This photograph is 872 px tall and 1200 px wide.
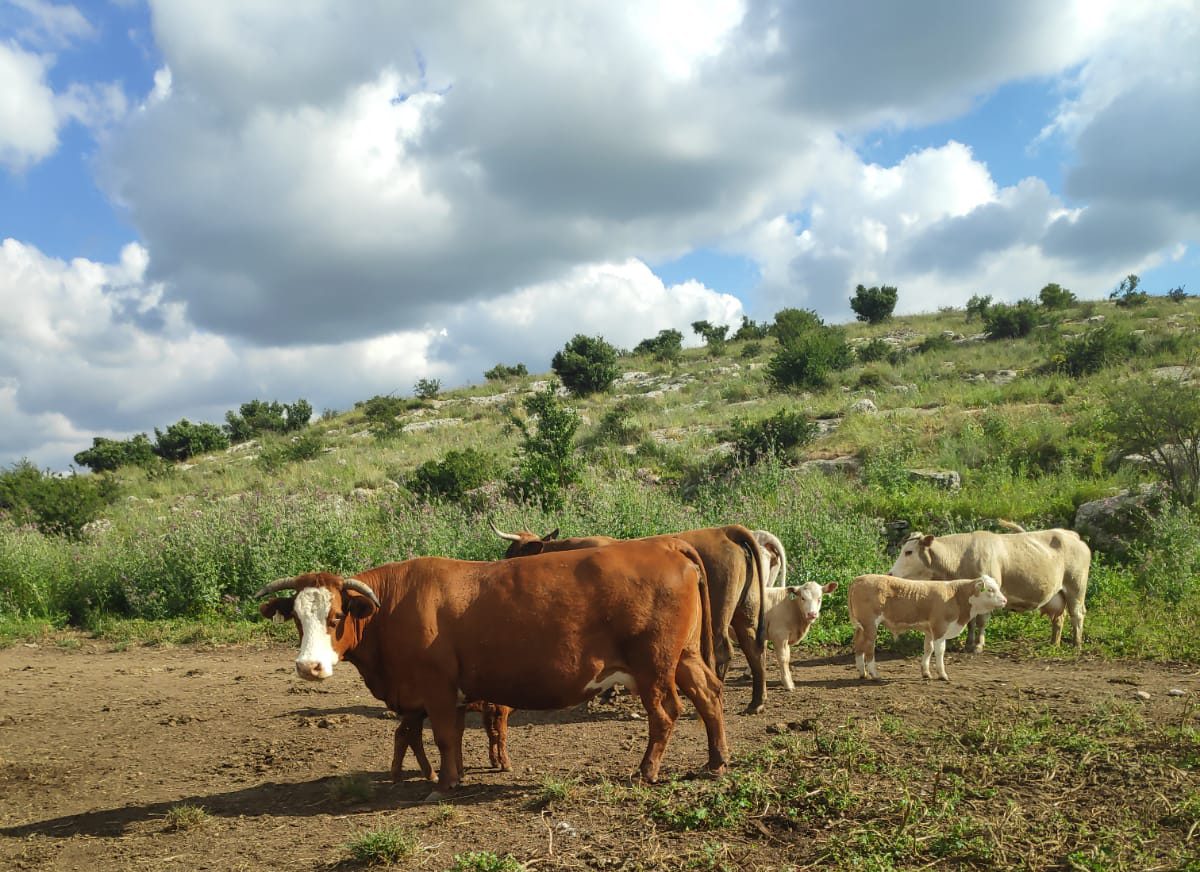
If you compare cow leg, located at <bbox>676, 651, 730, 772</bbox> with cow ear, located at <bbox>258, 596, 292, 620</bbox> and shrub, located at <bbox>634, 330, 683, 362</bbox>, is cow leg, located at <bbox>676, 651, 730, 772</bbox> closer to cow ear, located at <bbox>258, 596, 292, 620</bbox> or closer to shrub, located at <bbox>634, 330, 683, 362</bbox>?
cow ear, located at <bbox>258, 596, 292, 620</bbox>

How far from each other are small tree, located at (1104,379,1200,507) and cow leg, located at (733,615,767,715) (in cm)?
937

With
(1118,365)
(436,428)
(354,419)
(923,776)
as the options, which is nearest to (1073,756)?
(923,776)

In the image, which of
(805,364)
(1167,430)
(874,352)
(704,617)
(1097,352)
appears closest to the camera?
(704,617)

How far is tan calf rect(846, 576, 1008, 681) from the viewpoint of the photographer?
910 centimetres

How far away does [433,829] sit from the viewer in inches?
206

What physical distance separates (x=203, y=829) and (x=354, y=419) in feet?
129

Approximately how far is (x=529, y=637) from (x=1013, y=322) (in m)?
37.3

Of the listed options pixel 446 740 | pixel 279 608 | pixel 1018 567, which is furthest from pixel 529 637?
pixel 1018 567

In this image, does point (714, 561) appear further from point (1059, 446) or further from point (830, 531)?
point (1059, 446)

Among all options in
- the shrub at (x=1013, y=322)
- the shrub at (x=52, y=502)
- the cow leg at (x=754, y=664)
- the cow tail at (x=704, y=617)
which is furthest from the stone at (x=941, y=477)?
the shrub at (x=1013, y=322)

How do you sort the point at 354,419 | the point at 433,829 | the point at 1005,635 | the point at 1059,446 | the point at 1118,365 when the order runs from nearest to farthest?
the point at 433,829
the point at 1005,635
the point at 1059,446
the point at 1118,365
the point at 354,419

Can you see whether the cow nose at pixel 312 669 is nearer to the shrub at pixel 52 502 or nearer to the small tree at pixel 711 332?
the shrub at pixel 52 502

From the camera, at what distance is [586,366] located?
4066cm

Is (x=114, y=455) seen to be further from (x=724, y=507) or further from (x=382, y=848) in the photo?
(x=382, y=848)
